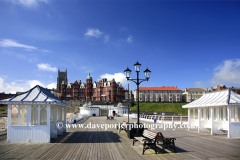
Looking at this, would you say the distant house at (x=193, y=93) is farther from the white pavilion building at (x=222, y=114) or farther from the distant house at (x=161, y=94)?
the white pavilion building at (x=222, y=114)

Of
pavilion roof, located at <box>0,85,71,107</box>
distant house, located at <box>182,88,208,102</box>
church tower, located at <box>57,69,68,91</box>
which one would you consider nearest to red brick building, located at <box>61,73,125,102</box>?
distant house, located at <box>182,88,208,102</box>

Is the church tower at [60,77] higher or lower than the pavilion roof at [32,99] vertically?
higher

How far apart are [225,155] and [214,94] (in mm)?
8979

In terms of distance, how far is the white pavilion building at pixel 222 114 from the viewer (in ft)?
42.8

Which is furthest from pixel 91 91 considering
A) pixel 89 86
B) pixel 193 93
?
pixel 193 93

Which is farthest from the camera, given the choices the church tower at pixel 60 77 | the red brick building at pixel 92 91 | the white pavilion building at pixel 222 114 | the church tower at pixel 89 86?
the church tower at pixel 60 77

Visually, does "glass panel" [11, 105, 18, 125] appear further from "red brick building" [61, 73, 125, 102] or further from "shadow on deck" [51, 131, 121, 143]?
"red brick building" [61, 73, 125, 102]

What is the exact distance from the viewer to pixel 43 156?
8219 mm

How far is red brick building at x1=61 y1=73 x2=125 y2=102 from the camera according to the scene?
306 ft

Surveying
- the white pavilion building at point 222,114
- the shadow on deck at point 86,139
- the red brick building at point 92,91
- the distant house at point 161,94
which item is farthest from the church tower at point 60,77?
the shadow on deck at point 86,139

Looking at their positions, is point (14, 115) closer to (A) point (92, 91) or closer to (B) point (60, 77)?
(A) point (92, 91)

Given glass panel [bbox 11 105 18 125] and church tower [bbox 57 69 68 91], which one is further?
church tower [bbox 57 69 68 91]

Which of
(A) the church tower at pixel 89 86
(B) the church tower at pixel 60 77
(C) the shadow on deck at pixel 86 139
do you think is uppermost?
(B) the church tower at pixel 60 77

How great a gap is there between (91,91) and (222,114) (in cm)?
8826
